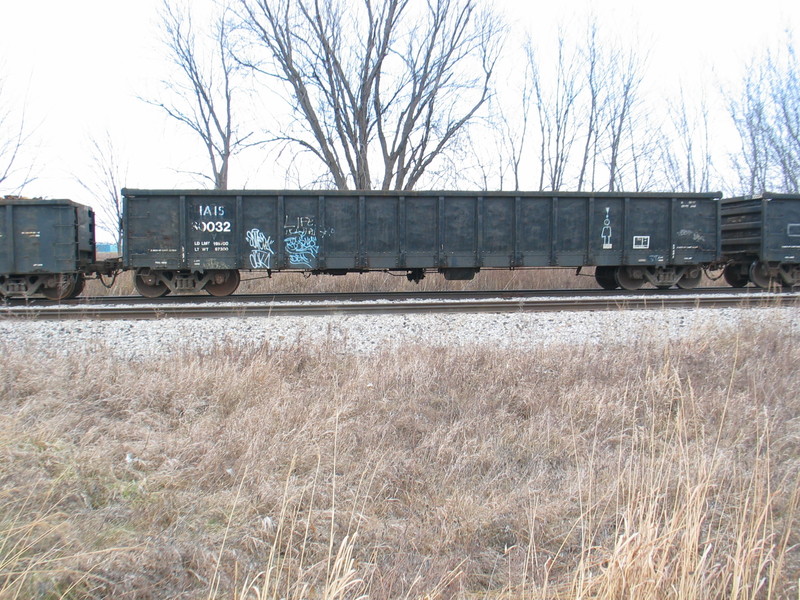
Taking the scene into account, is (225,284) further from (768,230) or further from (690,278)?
(768,230)

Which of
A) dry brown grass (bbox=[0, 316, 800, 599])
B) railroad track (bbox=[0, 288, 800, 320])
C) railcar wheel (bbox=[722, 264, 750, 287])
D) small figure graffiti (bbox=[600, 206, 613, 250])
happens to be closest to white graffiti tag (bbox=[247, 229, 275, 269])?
railroad track (bbox=[0, 288, 800, 320])

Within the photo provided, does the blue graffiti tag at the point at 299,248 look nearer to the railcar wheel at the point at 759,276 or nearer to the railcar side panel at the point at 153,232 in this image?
the railcar side panel at the point at 153,232

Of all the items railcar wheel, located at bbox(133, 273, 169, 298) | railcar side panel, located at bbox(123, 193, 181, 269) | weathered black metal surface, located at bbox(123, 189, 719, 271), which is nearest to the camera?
railcar side panel, located at bbox(123, 193, 181, 269)

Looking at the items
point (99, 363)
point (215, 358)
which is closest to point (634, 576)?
point (215, 358)

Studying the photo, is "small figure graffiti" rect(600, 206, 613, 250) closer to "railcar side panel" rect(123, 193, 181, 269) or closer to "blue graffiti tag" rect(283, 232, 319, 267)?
"blue graffiti tag" rect(283, 232, 319, 267)

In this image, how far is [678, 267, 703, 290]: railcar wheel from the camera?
545 inches

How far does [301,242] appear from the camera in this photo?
1238 centimetres

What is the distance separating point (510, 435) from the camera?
4500mm

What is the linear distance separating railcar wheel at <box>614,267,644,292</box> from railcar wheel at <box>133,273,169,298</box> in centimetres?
1229

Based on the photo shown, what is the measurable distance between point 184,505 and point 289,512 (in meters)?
0.77

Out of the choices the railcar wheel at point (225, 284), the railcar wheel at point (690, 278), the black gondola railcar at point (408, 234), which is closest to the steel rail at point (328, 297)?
the railcar wheel at point (225, 284)

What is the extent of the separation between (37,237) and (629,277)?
49.8 feet

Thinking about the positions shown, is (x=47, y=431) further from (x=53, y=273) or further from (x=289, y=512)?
(x=53, y=273)

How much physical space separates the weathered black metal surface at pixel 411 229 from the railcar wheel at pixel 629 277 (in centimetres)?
51
